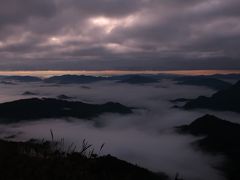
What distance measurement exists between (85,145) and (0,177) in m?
3.36

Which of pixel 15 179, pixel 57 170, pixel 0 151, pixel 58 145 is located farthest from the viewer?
pixel 58 145

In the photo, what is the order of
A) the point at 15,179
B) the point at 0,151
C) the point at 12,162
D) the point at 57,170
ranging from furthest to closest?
the point at 0,151 → the point at 12,162 → the point at 57,170 → the point at 15,179

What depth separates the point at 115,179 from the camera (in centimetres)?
1291

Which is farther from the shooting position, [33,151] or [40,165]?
[33,151]

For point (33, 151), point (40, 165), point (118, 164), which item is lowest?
point (118, 164)

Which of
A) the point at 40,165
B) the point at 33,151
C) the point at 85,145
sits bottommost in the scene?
the point at 33,151

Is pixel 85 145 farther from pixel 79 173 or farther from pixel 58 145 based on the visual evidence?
pixel 58 145

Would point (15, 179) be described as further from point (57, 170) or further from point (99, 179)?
point (99, 179)

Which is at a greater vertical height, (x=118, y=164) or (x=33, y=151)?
(x=33, y=151)

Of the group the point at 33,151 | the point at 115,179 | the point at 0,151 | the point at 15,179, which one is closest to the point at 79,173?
the point at 115,179

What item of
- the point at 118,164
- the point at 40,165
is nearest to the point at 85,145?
the point at 40,165

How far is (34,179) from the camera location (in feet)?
35.2

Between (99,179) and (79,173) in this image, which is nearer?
(79,173)

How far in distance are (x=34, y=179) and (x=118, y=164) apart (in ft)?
401
